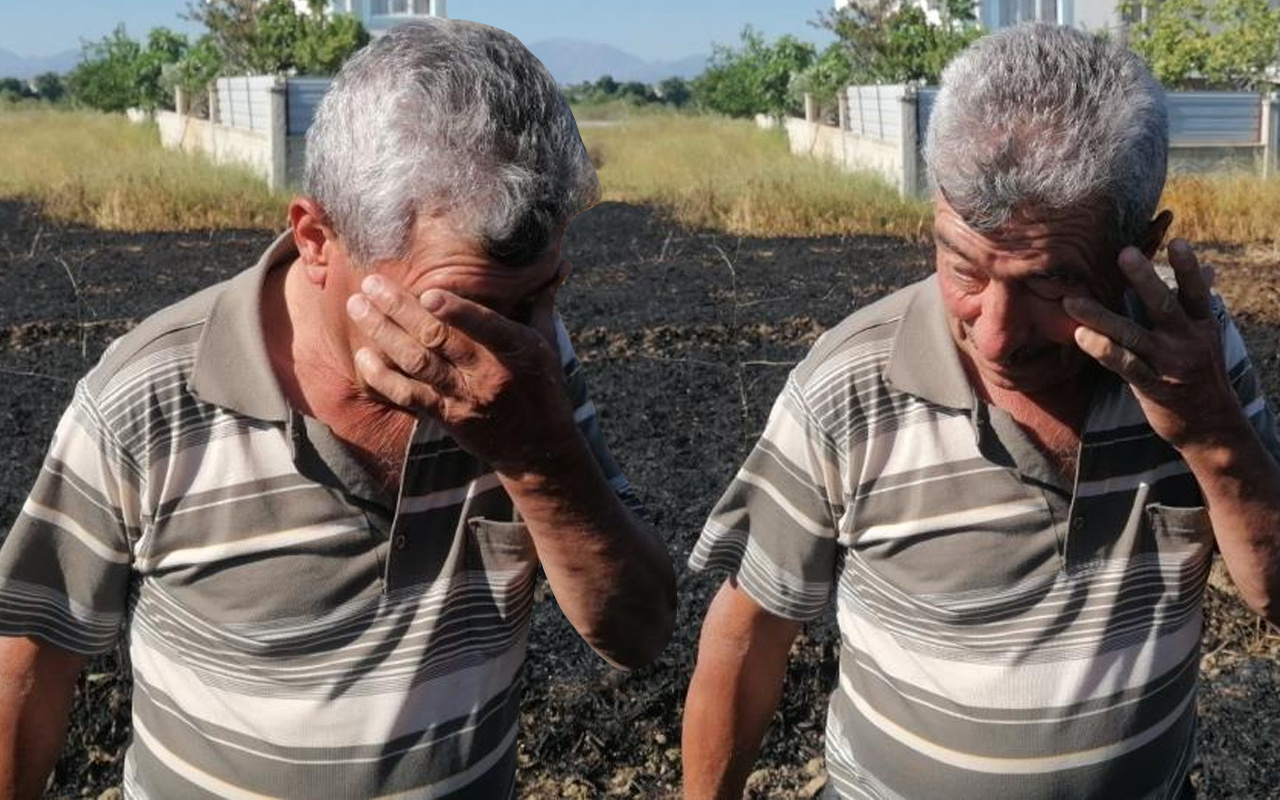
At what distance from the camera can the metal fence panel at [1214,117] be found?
72.1ft

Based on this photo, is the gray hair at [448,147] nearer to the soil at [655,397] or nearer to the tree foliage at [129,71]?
the soil at [655,397]

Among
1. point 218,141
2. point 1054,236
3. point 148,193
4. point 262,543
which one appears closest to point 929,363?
point 1054,236

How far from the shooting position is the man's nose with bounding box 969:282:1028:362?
2.18 meters

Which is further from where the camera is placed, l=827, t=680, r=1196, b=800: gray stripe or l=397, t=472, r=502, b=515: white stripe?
l=827, t=680, r=1196, b=800: gray stripe

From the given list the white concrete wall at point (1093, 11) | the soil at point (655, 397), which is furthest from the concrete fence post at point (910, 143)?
the white concrete wall at point (1093, 11)

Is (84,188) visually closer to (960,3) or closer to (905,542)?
(960,3)

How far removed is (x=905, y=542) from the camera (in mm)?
2363

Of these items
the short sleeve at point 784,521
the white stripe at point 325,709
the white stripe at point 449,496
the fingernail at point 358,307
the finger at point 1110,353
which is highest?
the fingernail at point 358,307

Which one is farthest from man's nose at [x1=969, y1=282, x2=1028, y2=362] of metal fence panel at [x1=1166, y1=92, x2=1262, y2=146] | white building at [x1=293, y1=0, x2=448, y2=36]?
white building at [x1=293, y1=0, x2=448, y2=36]

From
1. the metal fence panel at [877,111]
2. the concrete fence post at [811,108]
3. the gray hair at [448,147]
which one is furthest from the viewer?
the concrete fence post at [811,108]

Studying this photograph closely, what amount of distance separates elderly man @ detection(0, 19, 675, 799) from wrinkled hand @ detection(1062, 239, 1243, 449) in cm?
61

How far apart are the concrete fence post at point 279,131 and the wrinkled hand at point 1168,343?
20.6 m

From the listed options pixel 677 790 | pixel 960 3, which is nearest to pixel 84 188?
pixel 960 3

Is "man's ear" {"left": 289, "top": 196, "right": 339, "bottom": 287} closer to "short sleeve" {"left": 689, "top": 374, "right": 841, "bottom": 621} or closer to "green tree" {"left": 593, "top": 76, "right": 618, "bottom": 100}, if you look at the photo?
"short sleeve" {"left": 689, "top": 374, "right": 841, "bottom": 621}
